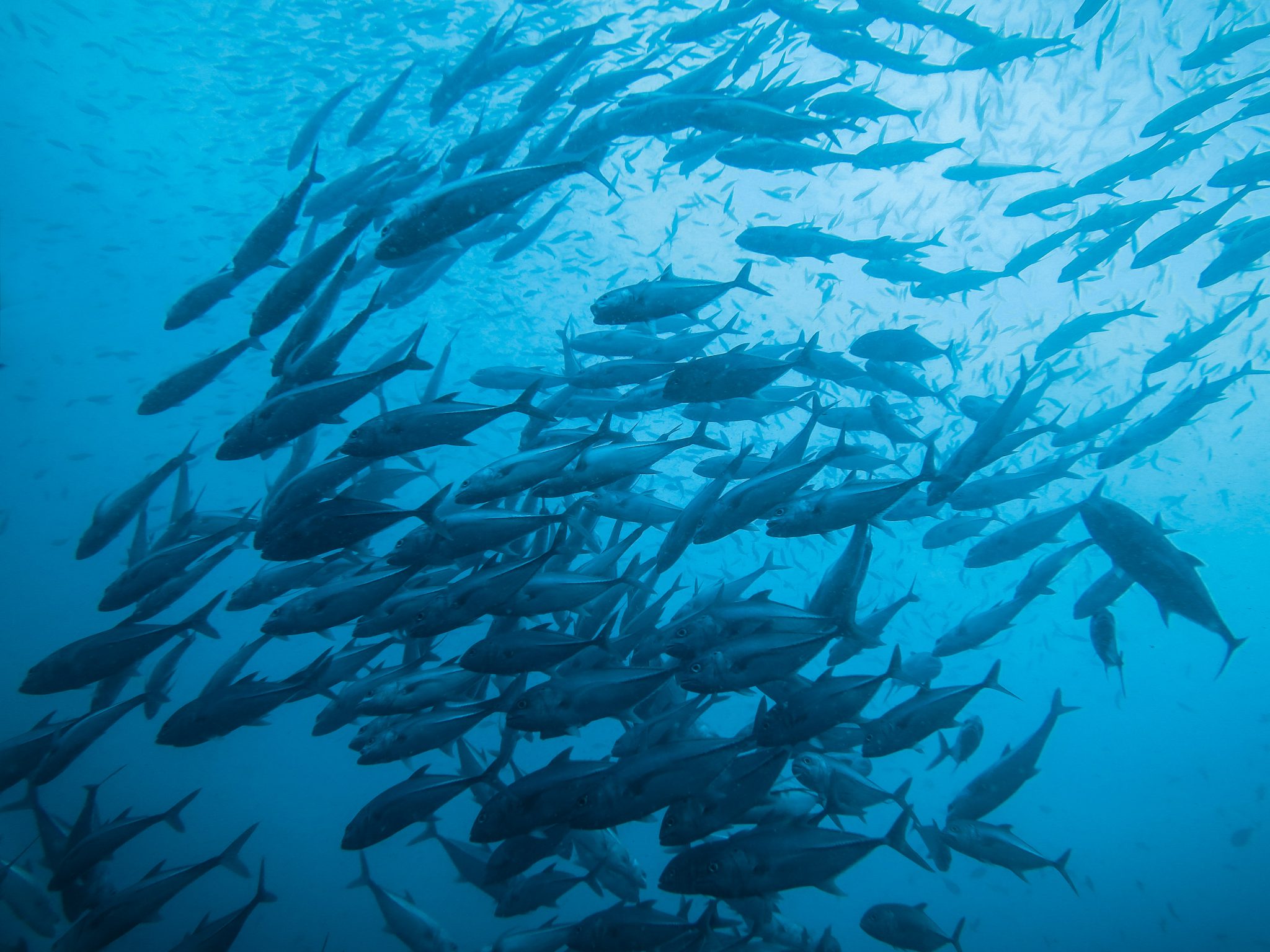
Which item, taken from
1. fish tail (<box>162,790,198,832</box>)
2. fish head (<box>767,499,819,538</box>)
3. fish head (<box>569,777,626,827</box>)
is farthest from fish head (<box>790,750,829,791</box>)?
fish tail (<box>162,790,198,832</box>)

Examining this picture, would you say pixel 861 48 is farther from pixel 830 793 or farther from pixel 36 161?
pixel 36 161

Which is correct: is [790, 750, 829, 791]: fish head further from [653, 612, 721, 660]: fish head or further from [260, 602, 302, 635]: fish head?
[260, 602, 302, 635]: fish head

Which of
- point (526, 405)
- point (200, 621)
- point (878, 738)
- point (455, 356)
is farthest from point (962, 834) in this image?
point (455, 356)

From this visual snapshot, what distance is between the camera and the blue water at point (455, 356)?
48.6 ft

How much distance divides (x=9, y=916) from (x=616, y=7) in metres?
20.3

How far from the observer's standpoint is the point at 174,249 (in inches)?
1196

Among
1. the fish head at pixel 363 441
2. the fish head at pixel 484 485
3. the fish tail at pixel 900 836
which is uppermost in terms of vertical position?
the fish head at pixel 363 441

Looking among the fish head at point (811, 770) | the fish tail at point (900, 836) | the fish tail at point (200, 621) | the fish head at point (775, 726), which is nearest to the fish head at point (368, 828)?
the fish tail at point (200, 621)

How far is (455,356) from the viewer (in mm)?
27703

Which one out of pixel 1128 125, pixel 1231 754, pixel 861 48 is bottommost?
pixel 1231 754

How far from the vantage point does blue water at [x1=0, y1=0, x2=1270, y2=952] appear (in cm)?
1480

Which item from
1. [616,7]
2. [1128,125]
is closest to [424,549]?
[616,7]

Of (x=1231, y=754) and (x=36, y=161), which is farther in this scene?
(x=1231, y=754)

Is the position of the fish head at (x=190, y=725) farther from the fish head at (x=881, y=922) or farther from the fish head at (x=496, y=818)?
the fish head at (x=881, y=922)
